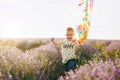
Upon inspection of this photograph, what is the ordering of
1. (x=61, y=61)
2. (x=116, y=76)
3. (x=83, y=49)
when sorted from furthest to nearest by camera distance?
(x=83, y=49), (x=61, y=61), (x=116, y=76)

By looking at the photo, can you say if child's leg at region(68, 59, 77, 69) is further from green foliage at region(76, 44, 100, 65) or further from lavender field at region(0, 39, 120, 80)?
green foliage at region(76, 44, 100, 65)

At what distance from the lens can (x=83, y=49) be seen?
14609 millimetres

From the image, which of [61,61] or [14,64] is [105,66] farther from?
[61,61]

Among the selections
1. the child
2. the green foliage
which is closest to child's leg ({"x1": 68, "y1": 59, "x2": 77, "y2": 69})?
the child

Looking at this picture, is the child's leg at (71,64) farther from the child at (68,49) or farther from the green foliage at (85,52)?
the green foliage at (85,52)

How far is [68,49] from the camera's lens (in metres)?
10.4

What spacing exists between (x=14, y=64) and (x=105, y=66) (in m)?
2.72

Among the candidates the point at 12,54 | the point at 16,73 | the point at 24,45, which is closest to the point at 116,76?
the point at 16,73

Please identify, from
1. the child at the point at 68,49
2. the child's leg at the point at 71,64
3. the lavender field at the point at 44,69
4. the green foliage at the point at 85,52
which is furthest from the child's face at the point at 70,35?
the green foliage at the point at 85,52

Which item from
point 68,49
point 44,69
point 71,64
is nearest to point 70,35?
point 68,49

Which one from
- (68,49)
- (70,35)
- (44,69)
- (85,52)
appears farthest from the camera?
(85,52)

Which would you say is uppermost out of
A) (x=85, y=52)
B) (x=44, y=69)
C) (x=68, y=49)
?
(x=68, y=49)

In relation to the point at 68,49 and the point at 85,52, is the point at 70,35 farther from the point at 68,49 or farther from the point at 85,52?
the point at 85,52

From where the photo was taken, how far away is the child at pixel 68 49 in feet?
33.5
